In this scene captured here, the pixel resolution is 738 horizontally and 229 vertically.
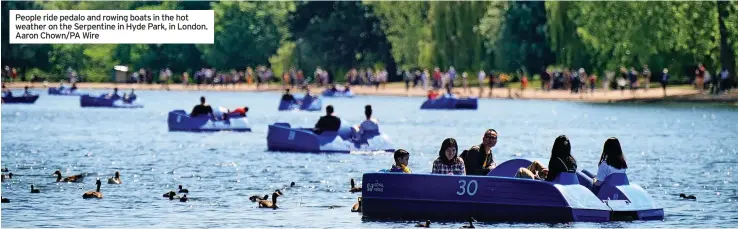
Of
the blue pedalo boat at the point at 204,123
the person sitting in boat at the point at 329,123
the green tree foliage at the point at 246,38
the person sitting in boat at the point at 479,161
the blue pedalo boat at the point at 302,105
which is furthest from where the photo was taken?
the green tree foliage at the point at 246,38

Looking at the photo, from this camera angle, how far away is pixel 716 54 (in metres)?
85.8

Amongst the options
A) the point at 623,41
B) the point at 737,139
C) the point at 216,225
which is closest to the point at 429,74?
the point at 623,41

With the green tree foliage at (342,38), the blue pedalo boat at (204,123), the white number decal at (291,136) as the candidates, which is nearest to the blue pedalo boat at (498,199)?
the white number decal at (291,136)

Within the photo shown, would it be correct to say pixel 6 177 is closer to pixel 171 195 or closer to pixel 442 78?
pixel 171 195

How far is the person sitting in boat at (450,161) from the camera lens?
82.8 feet

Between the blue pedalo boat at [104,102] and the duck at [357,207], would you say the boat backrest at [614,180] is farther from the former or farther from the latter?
the blue pedalo boat at [104,102]

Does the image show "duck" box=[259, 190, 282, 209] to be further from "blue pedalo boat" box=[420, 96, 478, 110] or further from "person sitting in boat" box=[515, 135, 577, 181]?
"blue pedalo boat" box=[420, 96, 478, 110]

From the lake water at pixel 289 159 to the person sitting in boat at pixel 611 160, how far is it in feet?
2.46

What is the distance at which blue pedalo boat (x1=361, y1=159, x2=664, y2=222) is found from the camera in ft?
80.9

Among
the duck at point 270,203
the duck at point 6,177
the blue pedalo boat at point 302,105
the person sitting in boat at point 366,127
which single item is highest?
the blue pedalo boat at point 302,105

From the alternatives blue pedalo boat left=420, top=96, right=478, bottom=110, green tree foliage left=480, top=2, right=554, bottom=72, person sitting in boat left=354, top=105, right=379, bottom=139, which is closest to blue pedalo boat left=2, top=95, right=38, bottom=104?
blue pedalo boat left=420, top=96, right=478, bottom=110

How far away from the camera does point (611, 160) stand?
25.2 m

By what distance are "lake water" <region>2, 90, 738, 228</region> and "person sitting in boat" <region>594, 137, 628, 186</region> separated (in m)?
0.75

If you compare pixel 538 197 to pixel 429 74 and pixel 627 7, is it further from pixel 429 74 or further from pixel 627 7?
pixel 429 74
